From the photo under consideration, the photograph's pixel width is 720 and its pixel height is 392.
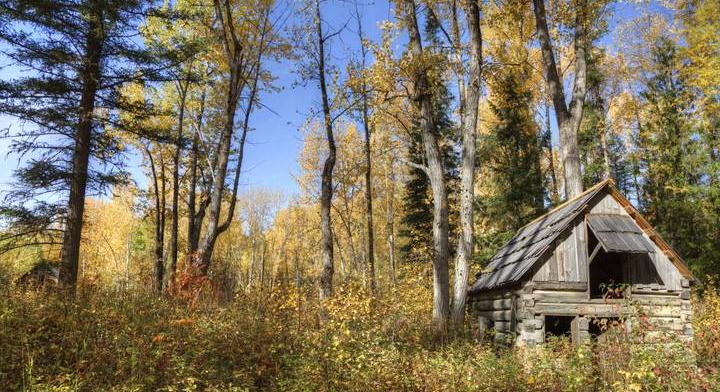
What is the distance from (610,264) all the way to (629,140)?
17.9m

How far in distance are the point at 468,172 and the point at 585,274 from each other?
381 cm

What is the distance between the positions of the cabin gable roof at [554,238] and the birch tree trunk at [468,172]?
0.99m

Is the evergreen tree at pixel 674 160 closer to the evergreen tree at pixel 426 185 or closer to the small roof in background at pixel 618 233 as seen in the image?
the evergreen tree at pixel 426 185

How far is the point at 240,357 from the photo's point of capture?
6859 mm

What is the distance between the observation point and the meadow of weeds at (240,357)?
5566mm

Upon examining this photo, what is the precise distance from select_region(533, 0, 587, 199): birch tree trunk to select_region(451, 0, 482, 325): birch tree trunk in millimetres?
2338

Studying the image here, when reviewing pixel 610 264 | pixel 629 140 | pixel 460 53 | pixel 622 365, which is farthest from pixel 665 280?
pixel 629 140

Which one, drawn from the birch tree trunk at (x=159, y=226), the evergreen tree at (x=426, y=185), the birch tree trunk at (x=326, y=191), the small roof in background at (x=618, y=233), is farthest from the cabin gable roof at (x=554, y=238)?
the birch tree trunk at (x=159, y=226)

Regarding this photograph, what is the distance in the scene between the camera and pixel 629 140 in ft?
92.7

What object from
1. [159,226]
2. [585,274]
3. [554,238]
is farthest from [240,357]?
[159,226]

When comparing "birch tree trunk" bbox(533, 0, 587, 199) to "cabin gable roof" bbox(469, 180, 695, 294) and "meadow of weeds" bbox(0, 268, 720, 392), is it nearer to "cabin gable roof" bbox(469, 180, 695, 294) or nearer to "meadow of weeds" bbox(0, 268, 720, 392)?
"cabin gable roof" bbox(469, 180, 695, 294)

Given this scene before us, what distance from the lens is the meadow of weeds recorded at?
18.3 feet

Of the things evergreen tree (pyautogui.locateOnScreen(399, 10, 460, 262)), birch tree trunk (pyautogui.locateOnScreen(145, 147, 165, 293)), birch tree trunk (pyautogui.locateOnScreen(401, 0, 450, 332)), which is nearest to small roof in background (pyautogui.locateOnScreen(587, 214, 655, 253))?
birch tree trunk (pyautogui.locateOnScreen(401, 0, 450, 332))

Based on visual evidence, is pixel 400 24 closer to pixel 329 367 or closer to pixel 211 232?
pixel 211 232
